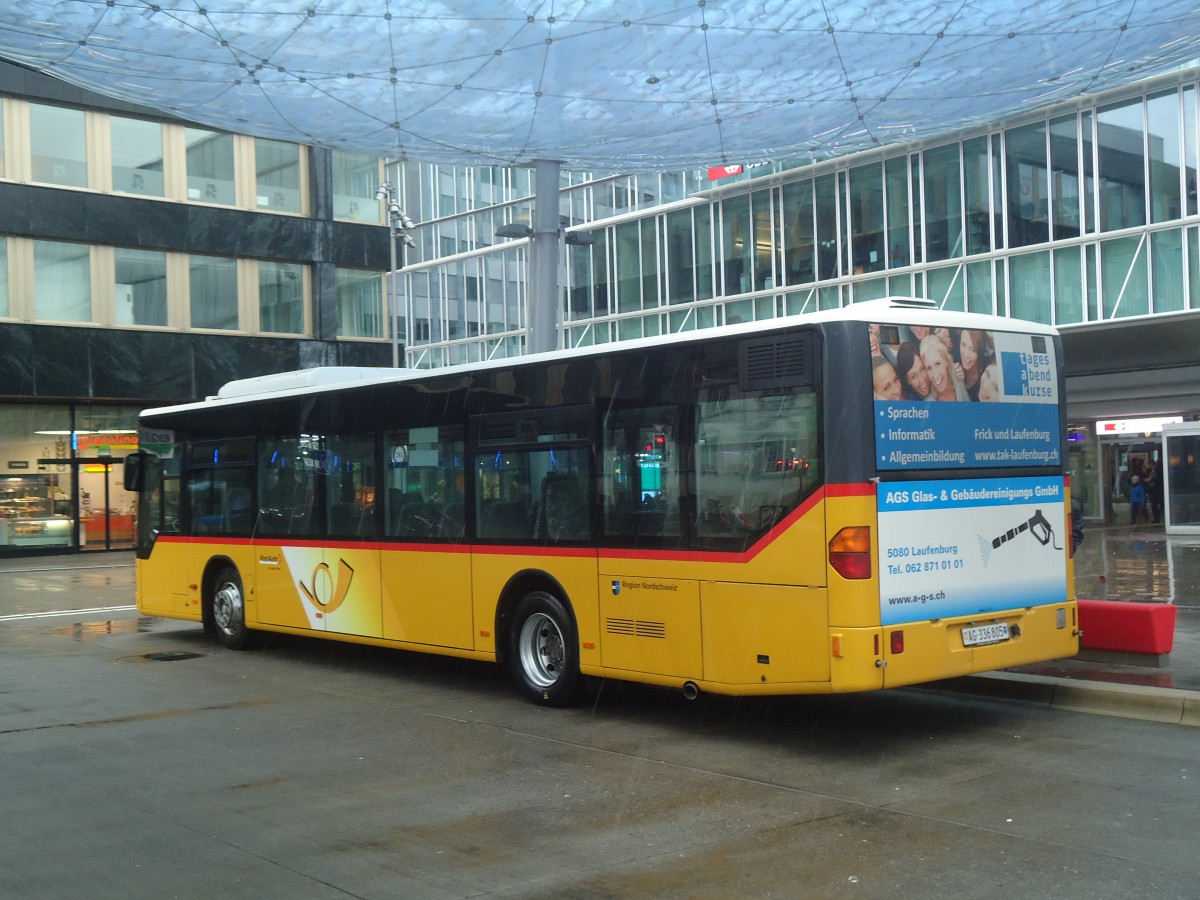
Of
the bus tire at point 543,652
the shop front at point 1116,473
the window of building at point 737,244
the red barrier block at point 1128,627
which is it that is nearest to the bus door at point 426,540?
the bus tire at point 543,652

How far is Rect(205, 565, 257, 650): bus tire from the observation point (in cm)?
1486

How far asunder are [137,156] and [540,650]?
30.9 m

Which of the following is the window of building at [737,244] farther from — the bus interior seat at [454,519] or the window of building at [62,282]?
the bus interior seat at [454,519]

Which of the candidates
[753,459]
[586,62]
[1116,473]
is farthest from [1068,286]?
[753,459]

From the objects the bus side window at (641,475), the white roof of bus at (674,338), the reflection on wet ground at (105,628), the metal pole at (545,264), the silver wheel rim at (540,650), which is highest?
the metal pole at (545,264)

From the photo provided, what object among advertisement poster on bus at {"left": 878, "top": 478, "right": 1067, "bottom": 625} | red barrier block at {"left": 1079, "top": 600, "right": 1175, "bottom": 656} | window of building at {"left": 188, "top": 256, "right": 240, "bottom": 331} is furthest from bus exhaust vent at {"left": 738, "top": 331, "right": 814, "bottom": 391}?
window of building at {"left": 188, "top": 256, "right": 240, "bottom": 331}

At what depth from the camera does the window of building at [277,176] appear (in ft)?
129

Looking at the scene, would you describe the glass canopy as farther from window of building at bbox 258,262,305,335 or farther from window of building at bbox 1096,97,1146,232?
window of building at bbox 258,262,305,335

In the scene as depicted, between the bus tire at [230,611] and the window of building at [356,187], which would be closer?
the bus tire at [230,611]

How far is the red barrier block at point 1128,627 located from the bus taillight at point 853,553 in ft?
12.7

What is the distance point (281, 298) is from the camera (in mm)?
40062

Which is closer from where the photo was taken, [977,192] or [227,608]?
[227,608]

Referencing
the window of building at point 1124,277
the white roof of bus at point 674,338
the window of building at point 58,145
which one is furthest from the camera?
the window of building at point 58,145

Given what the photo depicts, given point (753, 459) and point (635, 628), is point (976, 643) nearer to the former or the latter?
point (753, 459)
